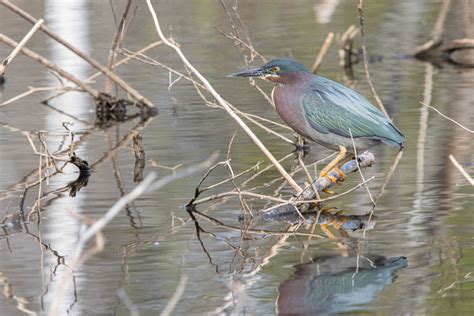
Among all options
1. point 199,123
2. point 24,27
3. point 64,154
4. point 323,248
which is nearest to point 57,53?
point 24,27

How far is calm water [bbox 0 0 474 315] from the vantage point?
239 inches

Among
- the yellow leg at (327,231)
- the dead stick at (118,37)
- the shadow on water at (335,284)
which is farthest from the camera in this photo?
the dead stick at (118,37)

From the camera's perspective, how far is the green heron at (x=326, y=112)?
8.05m

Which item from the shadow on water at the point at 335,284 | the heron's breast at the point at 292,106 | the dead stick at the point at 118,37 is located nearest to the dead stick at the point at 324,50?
the dead stick at the point at 118,37

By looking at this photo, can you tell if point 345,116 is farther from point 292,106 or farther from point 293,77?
point 293,77

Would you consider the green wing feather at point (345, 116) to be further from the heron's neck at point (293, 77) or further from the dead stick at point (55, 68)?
the dead stick at point (55, 68)

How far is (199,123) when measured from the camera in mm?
11750

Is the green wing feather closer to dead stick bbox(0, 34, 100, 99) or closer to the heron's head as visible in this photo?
the heron's head

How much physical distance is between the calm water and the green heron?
16.1 inches

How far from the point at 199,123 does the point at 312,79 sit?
3535mm

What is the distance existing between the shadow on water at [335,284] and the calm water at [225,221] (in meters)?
0.01

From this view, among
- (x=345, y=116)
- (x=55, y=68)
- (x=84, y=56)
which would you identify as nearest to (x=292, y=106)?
(x=345, y=116)

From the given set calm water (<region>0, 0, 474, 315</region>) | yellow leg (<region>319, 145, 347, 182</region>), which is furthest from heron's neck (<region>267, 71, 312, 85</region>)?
calm water (<region>0, 0, 474, 315</region>)

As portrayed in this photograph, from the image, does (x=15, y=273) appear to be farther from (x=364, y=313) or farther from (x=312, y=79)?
(x=312, y=79)
